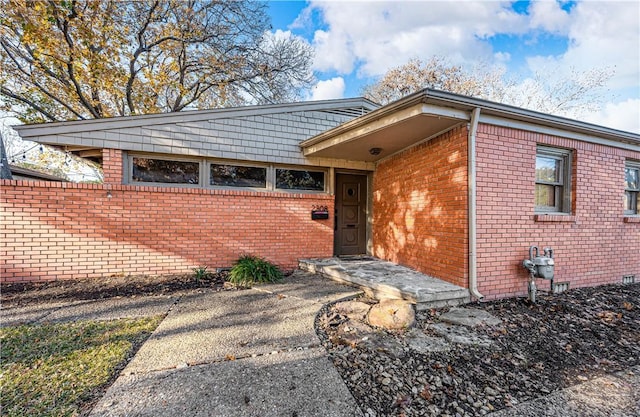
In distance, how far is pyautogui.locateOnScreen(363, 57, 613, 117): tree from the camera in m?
14.3

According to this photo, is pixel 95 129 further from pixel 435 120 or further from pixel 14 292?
pixel 435 120

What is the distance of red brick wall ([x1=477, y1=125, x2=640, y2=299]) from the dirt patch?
4.40 meters

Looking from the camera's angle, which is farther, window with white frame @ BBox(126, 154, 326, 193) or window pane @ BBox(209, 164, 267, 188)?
window pane @ BBox(209, 164, 267, 188)

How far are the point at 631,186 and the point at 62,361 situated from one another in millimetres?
9464

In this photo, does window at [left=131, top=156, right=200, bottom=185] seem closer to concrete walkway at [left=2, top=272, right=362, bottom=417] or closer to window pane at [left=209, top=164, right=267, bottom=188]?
window pane at [left=209, top=164, right=267, bottom=188]

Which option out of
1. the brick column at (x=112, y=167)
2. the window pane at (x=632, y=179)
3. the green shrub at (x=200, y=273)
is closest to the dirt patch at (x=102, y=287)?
the green shrub at (x=200, y=273)

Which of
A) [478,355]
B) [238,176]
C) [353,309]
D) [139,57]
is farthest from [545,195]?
[139,57]

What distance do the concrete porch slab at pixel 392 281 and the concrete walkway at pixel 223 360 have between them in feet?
1.99

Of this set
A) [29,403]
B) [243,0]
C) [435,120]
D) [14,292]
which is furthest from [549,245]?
[243,0]

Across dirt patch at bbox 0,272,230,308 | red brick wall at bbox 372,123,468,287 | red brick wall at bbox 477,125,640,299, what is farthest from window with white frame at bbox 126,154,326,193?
red brick wall at bbox 477,125,640,299

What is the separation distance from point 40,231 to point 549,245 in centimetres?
852

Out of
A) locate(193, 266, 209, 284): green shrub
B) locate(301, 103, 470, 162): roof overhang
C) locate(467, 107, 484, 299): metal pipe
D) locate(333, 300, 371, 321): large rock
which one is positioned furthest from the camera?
locate(193, 266, 209, 284): green shrub

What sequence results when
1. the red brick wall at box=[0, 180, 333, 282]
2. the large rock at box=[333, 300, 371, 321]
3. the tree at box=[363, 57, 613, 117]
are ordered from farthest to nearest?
the tree at box=[363, 57, 613, 117] < the red brick wall at box=[0, 180, 333, 282] < the large rock at box=[333, 300, 371, 321]

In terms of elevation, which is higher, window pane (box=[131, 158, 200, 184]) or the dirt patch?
window pane (box=[131, 158, 200, 184])
